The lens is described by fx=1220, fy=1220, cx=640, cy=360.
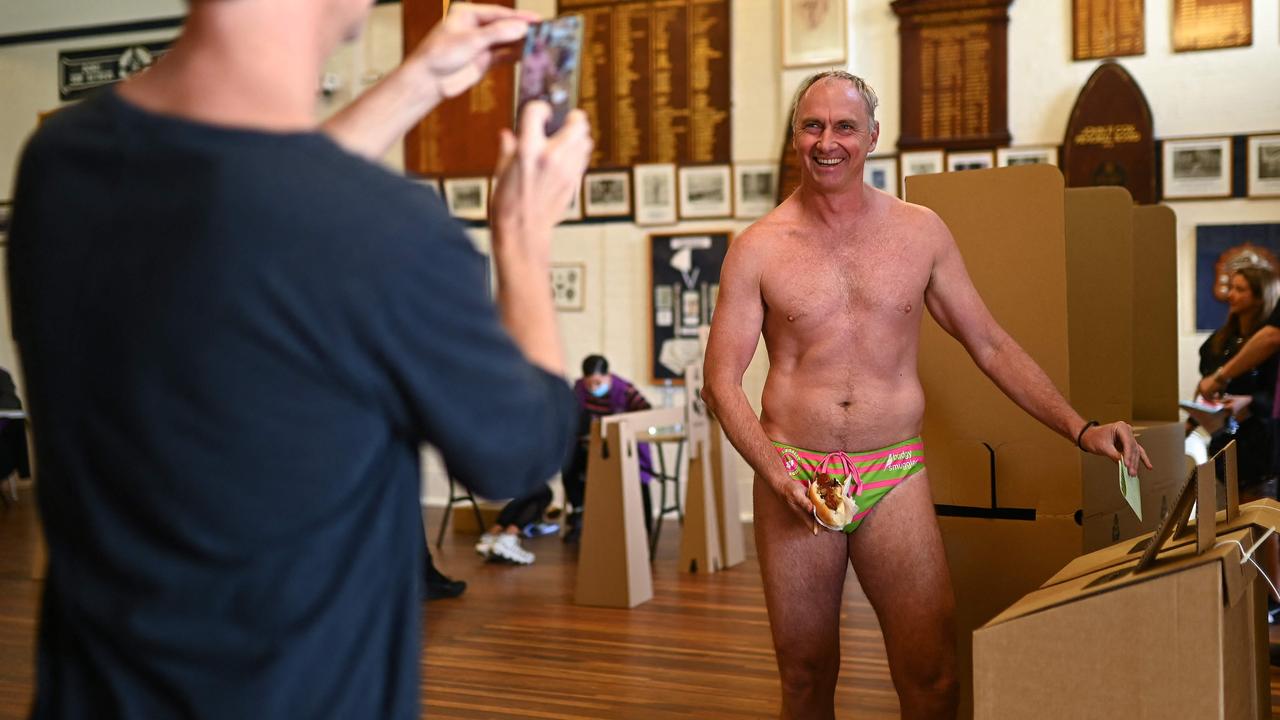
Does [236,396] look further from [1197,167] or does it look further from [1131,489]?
[1197,167]

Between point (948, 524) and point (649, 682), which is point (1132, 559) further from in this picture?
point (649, 682)

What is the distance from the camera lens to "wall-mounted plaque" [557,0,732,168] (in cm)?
913

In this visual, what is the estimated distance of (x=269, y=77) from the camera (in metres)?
0.96

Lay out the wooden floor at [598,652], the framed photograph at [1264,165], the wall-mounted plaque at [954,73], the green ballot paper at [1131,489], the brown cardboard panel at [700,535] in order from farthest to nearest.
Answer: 1. the wall-mounted plaque at [954,73]
2. the framed photograph at [1264,165]
3. the brown cardboard panel at [700,535]
4. the wooden floor at [598,652]
5. the green ballot paper at [1131,489]

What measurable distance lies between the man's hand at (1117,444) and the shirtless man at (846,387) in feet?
0.37

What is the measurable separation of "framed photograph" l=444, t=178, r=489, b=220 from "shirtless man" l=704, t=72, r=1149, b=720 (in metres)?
7.27

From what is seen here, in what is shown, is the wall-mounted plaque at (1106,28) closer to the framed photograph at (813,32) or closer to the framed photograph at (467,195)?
the framed photograph at (813,32)

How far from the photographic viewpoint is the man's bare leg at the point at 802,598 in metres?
2.82

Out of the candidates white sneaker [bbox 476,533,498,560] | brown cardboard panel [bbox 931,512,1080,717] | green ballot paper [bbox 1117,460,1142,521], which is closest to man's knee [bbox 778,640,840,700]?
brown cardboard panel [bbox 931,512,1080,717]

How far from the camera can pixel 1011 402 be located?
133 inches

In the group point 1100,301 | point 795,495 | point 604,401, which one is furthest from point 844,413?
point 604,401

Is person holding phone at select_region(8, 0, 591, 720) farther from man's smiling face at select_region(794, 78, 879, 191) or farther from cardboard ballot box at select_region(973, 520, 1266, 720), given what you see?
man's smiling face at select_region(794, 78, 879, 191)

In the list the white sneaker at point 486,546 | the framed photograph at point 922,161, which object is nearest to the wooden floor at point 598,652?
the white sneaker at point 486,546

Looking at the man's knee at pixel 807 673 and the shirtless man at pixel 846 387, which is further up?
the shirtless man at pixel 846 387
